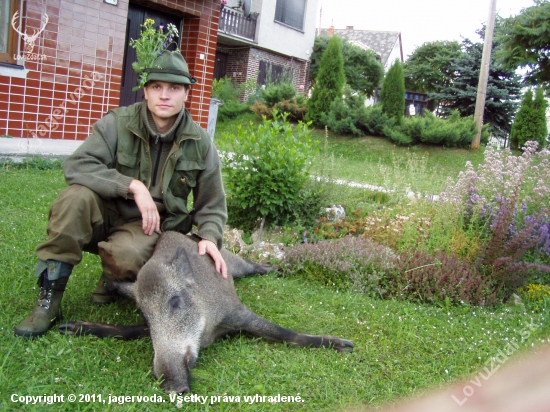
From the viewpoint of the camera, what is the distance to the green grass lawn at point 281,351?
255cm

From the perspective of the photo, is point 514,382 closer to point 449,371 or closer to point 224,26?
point 449,371

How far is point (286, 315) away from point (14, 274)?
1.90 metres

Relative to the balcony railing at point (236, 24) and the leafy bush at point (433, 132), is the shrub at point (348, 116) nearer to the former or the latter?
the leafy bush at point (433, 132)

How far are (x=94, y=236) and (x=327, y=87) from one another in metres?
15.7

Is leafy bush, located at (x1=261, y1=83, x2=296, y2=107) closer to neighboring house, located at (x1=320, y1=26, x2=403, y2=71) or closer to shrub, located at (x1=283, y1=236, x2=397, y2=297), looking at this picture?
shrub, located at (x1=283, y1=236, x2=397, y2=297)

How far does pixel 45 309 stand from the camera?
3.00 meters

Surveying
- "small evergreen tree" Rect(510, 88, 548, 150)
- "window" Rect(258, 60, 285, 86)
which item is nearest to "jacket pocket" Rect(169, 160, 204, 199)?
"small evergreen tree" Rect(510, 88, 548, 150)

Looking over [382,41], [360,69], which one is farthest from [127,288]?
[382,41]

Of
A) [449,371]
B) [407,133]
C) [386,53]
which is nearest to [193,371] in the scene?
[449,371]

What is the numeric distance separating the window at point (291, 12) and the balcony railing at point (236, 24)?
1850 mm

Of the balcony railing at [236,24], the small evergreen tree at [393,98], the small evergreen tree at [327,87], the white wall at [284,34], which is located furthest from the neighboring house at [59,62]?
the white wall at [284,34]

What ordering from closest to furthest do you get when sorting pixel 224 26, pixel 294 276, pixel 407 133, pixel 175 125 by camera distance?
pixel 175 125 < pixel 294 276 < pixel 407 133 < pixel 224 26

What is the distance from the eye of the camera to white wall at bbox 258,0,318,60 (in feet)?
80.2

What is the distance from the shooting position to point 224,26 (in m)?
22.7
